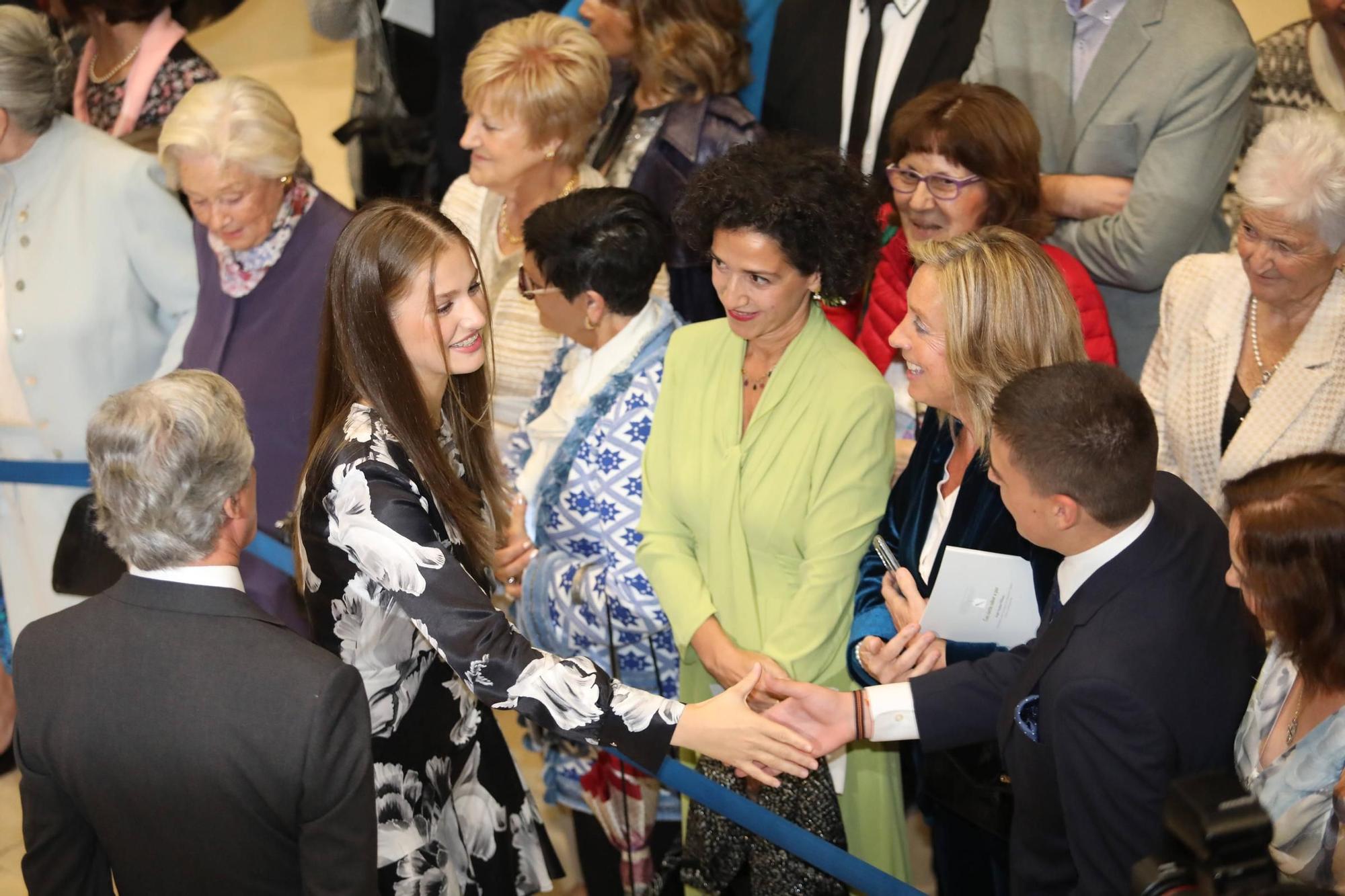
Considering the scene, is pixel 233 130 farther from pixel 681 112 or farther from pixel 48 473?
pixel 681 112

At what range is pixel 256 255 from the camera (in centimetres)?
375

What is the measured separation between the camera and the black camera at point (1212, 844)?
5.13 feet

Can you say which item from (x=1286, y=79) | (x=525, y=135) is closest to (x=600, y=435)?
(x=525, y=135)

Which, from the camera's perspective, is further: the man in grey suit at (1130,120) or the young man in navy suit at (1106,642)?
the man in grey suit at (1130,120)

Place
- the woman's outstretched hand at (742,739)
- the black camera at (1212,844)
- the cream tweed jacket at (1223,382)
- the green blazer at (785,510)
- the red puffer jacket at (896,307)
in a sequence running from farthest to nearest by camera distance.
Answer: the red puffer jacket at (896,307), the cream tweed jacket at (1223,382), the green blazer at (785,510), the woman's outstretched hand at (742,739), the black camera at (1212,844)

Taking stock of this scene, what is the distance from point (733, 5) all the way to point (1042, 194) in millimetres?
1268

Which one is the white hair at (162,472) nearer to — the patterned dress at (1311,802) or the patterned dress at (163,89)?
the patterned dress at (1311,802)

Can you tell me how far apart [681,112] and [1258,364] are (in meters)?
1.91

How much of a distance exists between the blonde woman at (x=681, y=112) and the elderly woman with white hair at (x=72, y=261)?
4.50 ft

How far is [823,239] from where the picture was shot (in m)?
2.90

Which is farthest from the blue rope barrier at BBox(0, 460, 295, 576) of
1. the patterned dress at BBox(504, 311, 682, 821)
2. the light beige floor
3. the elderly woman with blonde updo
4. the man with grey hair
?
the light beige floor

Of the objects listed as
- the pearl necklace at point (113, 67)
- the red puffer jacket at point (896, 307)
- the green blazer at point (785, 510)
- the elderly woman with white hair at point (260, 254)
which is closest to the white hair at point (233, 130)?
the elderly woman with white hair at point (260, 254)

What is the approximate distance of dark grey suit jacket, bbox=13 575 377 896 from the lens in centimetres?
189

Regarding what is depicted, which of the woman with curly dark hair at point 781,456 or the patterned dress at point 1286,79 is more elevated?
the patterned dress at point 1286,79
